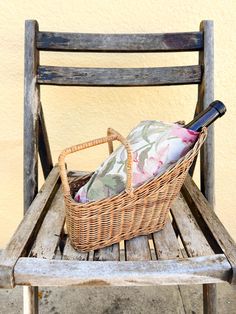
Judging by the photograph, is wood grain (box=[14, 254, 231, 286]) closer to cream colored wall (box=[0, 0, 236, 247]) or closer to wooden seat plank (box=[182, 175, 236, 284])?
wooden seat plank (box=[182, 175, 236, 284])

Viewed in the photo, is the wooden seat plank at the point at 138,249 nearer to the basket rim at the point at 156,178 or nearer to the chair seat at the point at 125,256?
the chair seat at the point at 125,256

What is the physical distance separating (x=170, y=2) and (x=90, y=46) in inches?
10.1

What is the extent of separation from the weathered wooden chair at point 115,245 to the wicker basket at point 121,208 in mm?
28

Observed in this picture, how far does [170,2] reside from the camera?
0.94 m

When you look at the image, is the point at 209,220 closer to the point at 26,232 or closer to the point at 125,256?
the point at 125,256

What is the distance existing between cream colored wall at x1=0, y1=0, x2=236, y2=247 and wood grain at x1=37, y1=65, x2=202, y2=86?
158 mm

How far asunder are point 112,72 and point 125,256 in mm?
396

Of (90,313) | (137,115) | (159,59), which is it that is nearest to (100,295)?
(90,313)

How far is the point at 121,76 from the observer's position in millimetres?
834

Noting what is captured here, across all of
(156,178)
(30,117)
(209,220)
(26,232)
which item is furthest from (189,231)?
(30,117)

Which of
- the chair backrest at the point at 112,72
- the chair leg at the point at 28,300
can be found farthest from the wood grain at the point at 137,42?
the chair leg at the point at 28,300

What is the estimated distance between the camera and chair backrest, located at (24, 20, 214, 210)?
0.81 m

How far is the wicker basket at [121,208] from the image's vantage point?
60 centimetres

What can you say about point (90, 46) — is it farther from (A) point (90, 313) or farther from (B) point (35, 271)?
(A) point (90, 313)
